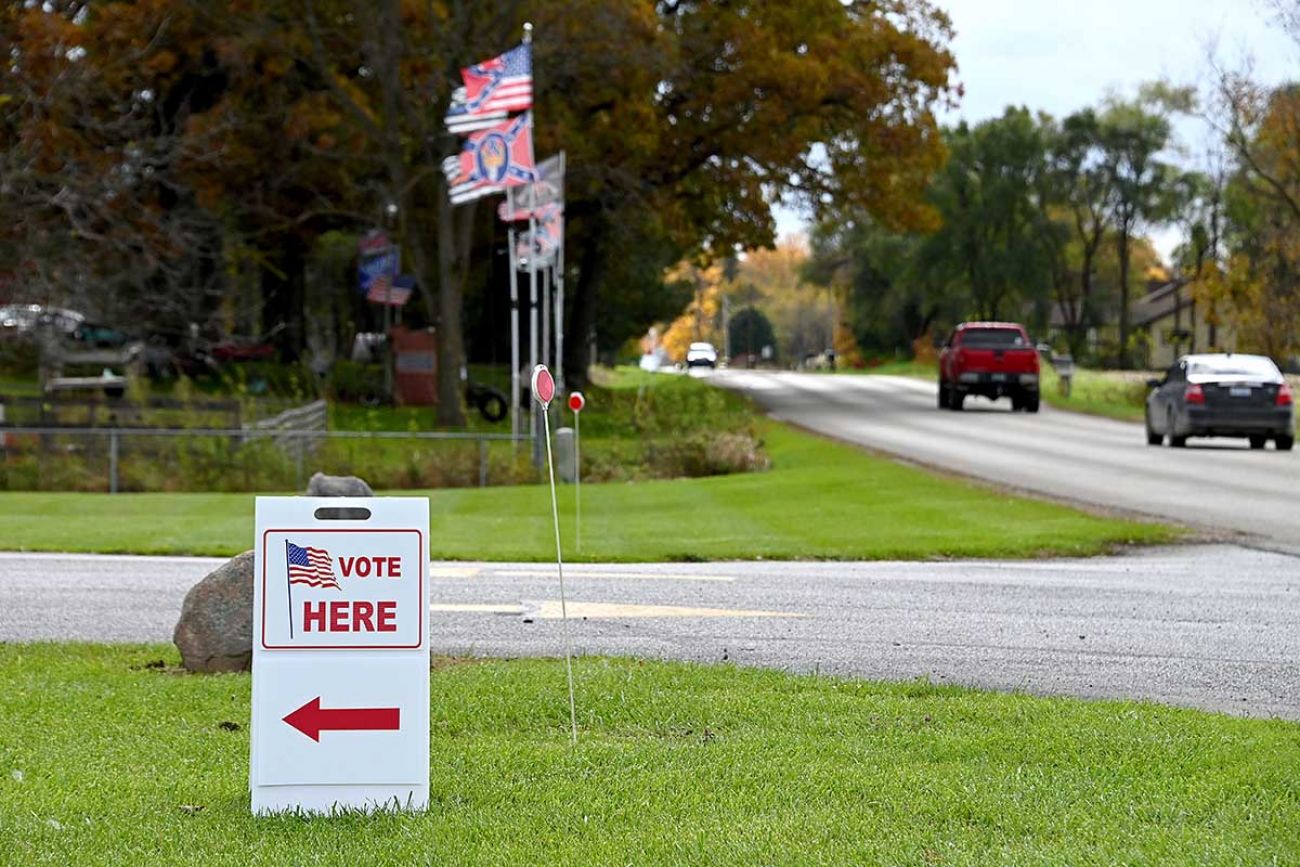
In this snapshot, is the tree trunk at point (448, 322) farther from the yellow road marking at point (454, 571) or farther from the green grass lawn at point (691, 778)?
the green grass lawn at point (691, 778)

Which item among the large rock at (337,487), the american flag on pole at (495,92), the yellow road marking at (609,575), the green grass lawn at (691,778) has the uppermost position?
the american flag on pole at (495,92)

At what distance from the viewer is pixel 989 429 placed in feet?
130

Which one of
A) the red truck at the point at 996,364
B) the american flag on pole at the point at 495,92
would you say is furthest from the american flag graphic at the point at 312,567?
the red truck at the point at 996,364

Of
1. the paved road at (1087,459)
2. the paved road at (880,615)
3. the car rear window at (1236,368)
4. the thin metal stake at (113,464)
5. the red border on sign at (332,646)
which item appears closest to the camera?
the red border on sign at (332,646)

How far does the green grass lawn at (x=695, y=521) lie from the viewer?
17.0m

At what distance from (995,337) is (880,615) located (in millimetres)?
36356

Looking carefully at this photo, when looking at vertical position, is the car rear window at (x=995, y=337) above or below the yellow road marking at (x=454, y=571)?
above

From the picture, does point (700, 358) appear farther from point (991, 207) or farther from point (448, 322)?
point (448, 322)

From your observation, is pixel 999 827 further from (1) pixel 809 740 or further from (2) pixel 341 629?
(2) pixel 341 629

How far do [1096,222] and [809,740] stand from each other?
89.0 m

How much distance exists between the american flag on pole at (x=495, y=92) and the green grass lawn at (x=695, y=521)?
22.4 ft

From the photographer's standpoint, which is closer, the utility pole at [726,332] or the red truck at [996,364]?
the red truck at [996,364]

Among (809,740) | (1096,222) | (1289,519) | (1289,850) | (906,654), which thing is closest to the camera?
(1289,850)

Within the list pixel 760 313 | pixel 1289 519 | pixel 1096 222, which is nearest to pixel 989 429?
pixel 1289 519
